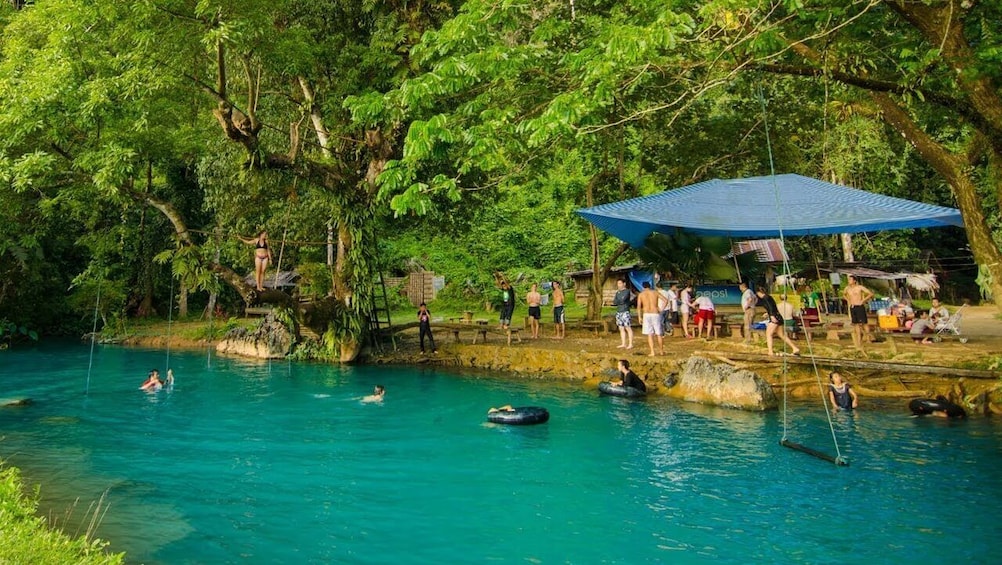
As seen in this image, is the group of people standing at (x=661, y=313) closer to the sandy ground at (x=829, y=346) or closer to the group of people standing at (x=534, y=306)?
the sandy ground at (x=829, y=346)

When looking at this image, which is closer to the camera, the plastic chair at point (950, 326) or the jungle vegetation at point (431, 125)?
the jungle vegetation at point (431, 125)

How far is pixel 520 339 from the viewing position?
18859mm

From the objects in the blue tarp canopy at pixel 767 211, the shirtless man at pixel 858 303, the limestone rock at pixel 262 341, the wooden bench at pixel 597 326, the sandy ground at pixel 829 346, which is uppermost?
the blue tarp canopy at pixel 767 211

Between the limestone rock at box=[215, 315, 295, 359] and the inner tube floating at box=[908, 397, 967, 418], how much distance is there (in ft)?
55.4

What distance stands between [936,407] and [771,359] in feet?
9.30

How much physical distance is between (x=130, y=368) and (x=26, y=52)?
9.33 metres

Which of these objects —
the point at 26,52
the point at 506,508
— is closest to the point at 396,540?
the point at 506,508

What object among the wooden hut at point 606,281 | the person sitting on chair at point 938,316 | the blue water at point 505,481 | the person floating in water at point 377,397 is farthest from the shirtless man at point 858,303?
the wooden hut at point 606,281

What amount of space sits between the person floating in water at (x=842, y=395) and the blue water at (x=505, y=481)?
340 millimetres

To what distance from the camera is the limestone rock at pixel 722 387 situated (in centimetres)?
1245

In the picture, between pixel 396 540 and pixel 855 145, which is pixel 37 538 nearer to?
pixel 396 540

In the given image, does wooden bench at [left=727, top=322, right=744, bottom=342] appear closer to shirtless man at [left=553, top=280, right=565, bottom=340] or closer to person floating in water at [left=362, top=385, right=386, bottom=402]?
shirtless man at [left=553, top=280, right=565, bottom=340]

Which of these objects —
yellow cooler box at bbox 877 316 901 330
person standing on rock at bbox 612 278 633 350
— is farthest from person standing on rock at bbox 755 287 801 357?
yellow cooler box at bbox 877 316 901 330

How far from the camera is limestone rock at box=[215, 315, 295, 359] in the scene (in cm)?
2156
